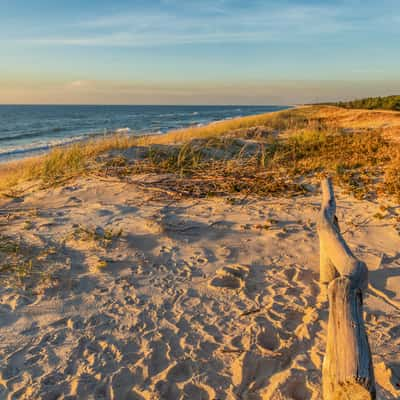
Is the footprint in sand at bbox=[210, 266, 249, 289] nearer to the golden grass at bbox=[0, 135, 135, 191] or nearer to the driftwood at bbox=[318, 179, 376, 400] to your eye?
the driftwood at bbox=[318, 179, 376, 400]

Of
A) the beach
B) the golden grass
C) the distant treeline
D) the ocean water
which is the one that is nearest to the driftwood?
the beach

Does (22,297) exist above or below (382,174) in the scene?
below

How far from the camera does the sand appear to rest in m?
2.50

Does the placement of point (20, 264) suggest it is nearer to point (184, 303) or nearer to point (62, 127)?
point (184, 303)

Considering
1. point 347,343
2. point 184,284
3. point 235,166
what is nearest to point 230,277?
point 184,284

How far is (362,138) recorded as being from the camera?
396 inches

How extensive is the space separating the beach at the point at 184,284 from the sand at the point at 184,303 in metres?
0.01

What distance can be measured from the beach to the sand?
1cm

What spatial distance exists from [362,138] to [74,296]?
29.4 feet

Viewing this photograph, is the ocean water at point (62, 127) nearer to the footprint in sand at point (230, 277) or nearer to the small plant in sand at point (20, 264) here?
the small plant in sand at point (20, 264)

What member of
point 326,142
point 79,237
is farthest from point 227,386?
point 326,142

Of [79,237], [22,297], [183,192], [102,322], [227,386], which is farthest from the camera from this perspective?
[183,192]

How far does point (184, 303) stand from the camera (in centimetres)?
336

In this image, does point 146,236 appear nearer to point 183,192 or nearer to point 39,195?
point 183,192
